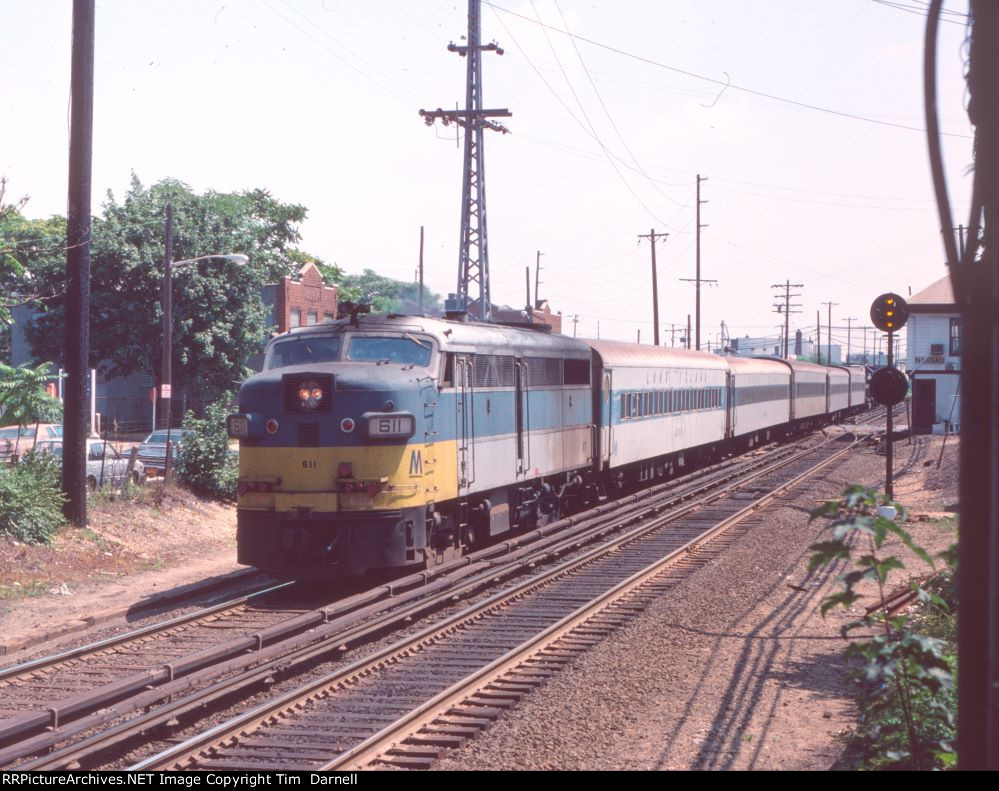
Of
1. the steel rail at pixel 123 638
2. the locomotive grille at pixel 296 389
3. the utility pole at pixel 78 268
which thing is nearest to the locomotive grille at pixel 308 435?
the locomotive grille at pixel 296 389

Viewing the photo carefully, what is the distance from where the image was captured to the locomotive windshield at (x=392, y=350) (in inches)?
579

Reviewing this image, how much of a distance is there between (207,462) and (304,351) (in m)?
8.60

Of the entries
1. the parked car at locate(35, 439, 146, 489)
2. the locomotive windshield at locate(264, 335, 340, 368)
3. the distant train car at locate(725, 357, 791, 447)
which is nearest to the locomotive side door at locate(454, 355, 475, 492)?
the locomotive windshield at locate(264, 335, 340, 368)

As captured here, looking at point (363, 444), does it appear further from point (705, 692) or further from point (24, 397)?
point (24, 397)

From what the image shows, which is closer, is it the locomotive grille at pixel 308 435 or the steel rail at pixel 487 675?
the steel rail at pixel 487 675

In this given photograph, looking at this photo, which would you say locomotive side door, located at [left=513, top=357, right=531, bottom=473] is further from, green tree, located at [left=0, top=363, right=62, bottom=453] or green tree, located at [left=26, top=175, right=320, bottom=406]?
green tree, located at [left=26, top=175, right=320, bottom=406]

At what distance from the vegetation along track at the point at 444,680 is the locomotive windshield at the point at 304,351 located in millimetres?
4022

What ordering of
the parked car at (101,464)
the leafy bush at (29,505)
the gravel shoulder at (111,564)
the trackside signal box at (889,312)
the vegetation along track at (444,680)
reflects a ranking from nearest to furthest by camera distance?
the vegetation along track at (444,680), the gravel shoulder at (111,564), the leafy bush at (29,505), the trackside signal box at (889,312), the parked car at (101,464)

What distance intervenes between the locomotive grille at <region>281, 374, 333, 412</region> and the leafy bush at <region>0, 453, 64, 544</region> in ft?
17.0

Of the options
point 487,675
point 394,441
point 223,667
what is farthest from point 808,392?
point 223,667

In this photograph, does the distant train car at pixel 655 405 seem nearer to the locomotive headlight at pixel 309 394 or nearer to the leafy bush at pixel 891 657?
the locomotive headlight at pixel 309 394

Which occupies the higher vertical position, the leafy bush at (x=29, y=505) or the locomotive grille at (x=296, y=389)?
the locomotive grille at (x=296, y=389)

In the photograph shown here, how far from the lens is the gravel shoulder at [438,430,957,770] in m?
8.02

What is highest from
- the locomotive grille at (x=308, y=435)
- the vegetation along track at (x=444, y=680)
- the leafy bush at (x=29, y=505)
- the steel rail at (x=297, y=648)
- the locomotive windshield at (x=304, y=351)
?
the locomotive windshield at (x=304, y=351)
